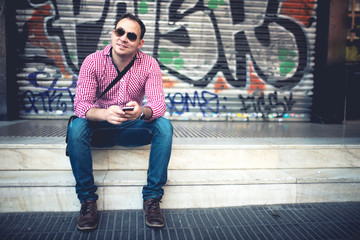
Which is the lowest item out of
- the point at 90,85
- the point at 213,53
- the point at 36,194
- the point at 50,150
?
the point at 36,194

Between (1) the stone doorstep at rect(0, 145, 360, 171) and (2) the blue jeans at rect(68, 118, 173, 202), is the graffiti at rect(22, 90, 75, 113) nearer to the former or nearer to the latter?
(1) the stone doorstep at rect(0, 145, 360, 171)

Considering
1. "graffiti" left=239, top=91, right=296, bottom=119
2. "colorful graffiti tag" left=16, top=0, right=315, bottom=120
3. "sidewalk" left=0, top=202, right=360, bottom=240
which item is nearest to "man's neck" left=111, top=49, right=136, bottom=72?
"sidewalk" left=0, top=202, right=360, bottom=240

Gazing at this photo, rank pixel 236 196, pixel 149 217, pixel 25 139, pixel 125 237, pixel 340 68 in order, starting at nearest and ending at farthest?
pixel 125 237 → pixel 149 217 → pixel 236 196 → pixel 25 139 → pixel 340 68

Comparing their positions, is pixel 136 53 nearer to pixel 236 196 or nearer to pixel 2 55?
pixel 236 196

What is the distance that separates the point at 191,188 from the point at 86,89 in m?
1.43

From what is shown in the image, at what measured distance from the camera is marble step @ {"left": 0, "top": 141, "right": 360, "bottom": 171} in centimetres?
279

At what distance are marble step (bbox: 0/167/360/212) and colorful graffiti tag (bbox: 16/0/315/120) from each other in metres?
2.25

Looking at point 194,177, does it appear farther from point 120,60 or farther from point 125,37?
point 125,37

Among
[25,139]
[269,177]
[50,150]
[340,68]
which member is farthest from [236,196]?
[340,68]

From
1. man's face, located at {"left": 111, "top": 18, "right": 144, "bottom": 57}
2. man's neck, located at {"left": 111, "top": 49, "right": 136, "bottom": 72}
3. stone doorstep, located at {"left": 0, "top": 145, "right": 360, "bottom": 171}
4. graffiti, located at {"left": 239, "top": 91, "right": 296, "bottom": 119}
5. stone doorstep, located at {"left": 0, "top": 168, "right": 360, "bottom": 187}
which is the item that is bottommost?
stone doorstep, located at {"left": 0, "top": 168, "right": 360, "bottom": 187}

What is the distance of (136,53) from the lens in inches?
108

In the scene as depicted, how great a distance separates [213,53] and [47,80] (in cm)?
306

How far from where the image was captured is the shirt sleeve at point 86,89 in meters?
2.48

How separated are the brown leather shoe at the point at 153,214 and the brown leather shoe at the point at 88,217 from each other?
0.44m
